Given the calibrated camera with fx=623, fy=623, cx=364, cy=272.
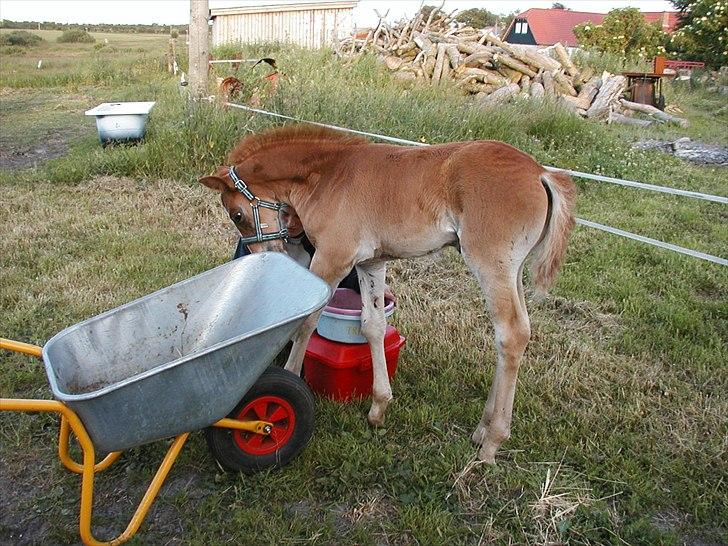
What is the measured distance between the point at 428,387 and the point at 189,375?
1.74 metres

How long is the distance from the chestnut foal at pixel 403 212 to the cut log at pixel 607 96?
42.5 ft

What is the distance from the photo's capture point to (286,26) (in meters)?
21.8

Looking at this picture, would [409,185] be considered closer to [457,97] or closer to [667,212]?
[667,212]

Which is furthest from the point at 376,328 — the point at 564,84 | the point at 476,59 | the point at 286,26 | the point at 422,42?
the point at 286,26

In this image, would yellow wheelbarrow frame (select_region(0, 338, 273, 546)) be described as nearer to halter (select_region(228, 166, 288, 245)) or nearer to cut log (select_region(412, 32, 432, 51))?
halter (select_region(228, 166, 288, 245))

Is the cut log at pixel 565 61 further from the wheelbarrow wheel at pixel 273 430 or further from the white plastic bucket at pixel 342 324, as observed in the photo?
the wheelbarrow wheel at pixel 273 430

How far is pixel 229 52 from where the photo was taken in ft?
62.4

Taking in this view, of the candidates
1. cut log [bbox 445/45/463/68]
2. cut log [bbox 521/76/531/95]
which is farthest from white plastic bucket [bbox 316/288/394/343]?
cut log [bbox 445/45/463/68]

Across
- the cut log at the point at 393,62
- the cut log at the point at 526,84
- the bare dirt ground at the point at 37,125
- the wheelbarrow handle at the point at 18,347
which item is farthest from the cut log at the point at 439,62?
the wheelbarrow handle at the point at 18,347

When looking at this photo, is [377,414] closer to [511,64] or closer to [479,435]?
[479,435]

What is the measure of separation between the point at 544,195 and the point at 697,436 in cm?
160

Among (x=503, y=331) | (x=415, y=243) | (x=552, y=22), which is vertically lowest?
(x=503, y=331)

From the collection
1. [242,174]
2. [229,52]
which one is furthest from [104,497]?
[229,52]

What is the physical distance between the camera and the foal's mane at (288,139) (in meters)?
3.54
